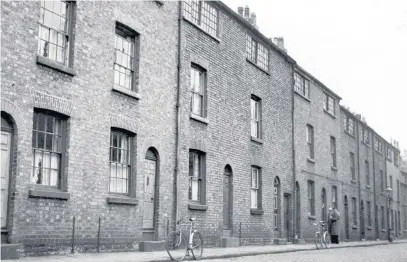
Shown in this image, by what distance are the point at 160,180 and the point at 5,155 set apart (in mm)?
5376

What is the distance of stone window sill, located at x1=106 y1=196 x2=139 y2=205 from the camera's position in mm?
13695

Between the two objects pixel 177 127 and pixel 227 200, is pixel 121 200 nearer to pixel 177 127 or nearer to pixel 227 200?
pixel 177 127

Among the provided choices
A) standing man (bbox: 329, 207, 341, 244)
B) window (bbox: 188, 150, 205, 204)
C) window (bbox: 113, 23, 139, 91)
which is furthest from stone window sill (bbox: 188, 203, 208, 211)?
standing man (bbox: 329, 207, 341, 244)

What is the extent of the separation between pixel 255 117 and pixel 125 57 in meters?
8.35

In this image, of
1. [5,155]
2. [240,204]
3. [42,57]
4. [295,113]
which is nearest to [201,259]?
[5,155]

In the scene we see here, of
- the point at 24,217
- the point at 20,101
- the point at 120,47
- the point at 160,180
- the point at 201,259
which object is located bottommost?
the point at 201,259

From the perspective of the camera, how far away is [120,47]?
1487 cm

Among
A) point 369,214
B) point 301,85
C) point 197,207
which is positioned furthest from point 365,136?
point 197,207

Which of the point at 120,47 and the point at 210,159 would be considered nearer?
the point at 120,47

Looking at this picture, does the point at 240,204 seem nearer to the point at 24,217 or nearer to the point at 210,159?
the point at 210,159

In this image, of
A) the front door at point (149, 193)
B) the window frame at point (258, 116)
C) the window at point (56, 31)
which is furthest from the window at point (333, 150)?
the window at point (56, 31)

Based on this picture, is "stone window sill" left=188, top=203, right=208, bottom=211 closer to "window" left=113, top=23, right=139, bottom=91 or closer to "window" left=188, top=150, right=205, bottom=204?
"window" left=188, top=150, right=205, bottom=204

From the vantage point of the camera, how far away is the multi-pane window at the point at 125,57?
48.3 ft

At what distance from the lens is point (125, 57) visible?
1504 centimetres
